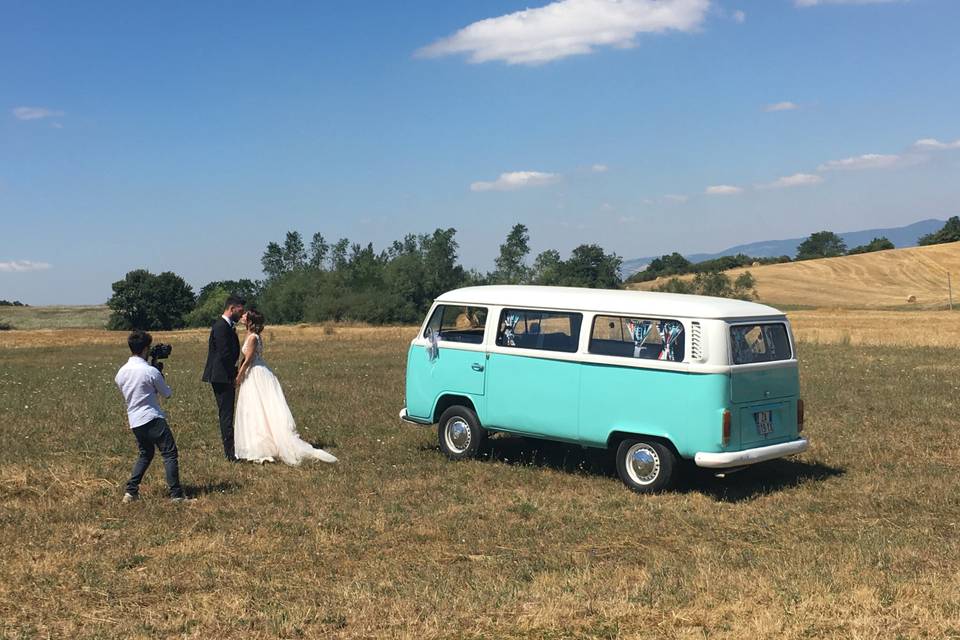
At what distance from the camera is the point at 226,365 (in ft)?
41.2

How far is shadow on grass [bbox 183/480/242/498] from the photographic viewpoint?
412 inches

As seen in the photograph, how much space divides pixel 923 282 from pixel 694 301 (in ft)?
281

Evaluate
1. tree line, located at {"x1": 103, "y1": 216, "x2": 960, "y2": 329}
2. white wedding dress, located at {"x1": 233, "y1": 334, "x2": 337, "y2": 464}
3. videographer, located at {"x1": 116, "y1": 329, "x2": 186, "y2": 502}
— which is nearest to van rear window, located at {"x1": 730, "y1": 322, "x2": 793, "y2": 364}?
white wedding dress, located at {"x1": 233, "y1": 334, "x2": 337, "y2": 464}

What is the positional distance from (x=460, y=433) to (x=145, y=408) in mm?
4473

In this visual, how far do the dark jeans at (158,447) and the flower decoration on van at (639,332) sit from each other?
218 inches

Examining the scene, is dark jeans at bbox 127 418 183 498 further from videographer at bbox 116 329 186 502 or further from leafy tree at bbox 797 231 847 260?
leafy tree at bbox 797 231 847 260

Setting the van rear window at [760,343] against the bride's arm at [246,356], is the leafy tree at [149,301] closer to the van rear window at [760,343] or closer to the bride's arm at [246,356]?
the bride's arm at [246,356]

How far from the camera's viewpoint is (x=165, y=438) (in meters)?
9.79

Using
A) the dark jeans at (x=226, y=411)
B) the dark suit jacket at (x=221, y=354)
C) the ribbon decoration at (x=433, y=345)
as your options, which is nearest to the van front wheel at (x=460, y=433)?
the ribbon decoration at (x=433, y=345)

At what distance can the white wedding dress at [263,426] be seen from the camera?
12.3m

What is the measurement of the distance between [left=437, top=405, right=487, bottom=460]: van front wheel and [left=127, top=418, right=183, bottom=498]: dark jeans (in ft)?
12.9

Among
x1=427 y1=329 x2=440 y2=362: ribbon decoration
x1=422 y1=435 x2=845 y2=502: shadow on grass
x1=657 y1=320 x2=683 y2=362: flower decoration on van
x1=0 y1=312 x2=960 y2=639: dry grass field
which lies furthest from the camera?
x1=427 y1=329 x2=440 y2=362: ribbon decoration

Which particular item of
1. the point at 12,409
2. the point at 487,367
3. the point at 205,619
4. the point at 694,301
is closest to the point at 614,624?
the point at 205,619

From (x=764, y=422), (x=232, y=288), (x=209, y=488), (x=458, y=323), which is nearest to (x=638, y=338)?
(x=764, y=422)
